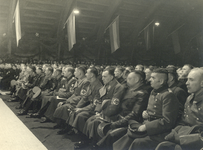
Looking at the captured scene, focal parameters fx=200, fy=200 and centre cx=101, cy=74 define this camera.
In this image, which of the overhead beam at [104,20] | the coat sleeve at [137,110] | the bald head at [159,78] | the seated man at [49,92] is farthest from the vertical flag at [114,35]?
the bald head at [159,78]

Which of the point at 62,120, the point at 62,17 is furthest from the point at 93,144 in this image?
the point at 62,17

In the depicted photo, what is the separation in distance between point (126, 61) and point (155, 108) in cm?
1568

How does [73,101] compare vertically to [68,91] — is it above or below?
below

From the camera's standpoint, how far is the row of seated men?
2361 mm

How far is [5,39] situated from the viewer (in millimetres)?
15031

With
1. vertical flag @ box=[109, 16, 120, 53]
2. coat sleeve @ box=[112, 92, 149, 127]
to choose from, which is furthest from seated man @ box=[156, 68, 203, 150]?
vertical flag @ box=[109, 16, 120, 53]

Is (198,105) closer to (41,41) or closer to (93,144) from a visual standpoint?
(93,144)

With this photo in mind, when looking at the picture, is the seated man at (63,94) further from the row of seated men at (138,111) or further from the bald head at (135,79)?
the bald head at (135,79)

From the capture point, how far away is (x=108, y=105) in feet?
11.8

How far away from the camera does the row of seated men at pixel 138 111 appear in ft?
7.75

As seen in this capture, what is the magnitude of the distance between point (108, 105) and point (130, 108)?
46cm

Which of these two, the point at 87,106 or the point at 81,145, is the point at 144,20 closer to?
the point at 87,106

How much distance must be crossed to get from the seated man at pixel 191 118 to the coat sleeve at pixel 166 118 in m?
0.10

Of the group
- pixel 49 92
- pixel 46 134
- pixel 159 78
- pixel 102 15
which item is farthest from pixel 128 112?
pixel 102 15
